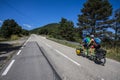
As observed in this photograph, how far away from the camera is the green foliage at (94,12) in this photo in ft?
91.1

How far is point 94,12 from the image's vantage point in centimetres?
2852

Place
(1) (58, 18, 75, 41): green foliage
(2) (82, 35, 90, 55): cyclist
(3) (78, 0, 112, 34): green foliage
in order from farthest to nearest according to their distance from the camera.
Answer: (1) (58, 18, 75, 41): green foliage
(3) (78, 0, 112, 34): green foliage
(2) (82, 35, 90, 55): cyclist

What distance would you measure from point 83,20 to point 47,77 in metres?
27.0

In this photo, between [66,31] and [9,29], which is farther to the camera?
[9,29]

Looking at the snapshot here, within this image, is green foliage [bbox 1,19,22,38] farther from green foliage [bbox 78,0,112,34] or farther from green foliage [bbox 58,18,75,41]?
green foliage [bbox 78,0,112,34]

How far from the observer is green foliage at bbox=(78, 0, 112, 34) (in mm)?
27766

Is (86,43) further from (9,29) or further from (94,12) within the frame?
(9,29)

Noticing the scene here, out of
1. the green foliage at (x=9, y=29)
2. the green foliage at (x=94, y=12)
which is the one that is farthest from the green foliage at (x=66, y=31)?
the green foliage at (x=9, y=29)

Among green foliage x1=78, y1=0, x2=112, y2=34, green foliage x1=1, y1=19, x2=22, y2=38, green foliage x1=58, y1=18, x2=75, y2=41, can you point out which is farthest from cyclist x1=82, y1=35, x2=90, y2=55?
green foliage x1=1, y1=19, x2=22, y2=38

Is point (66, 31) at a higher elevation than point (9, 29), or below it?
below

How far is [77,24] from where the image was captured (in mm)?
32562

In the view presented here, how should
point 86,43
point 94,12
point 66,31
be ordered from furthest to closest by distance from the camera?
point 66,31 < point 94,12 < point 86,43

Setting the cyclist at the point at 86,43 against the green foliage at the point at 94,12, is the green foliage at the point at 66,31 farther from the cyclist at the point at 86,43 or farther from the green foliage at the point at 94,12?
the cyclist at the point at 86,43

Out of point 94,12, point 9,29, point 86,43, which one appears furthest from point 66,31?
point 86,43
